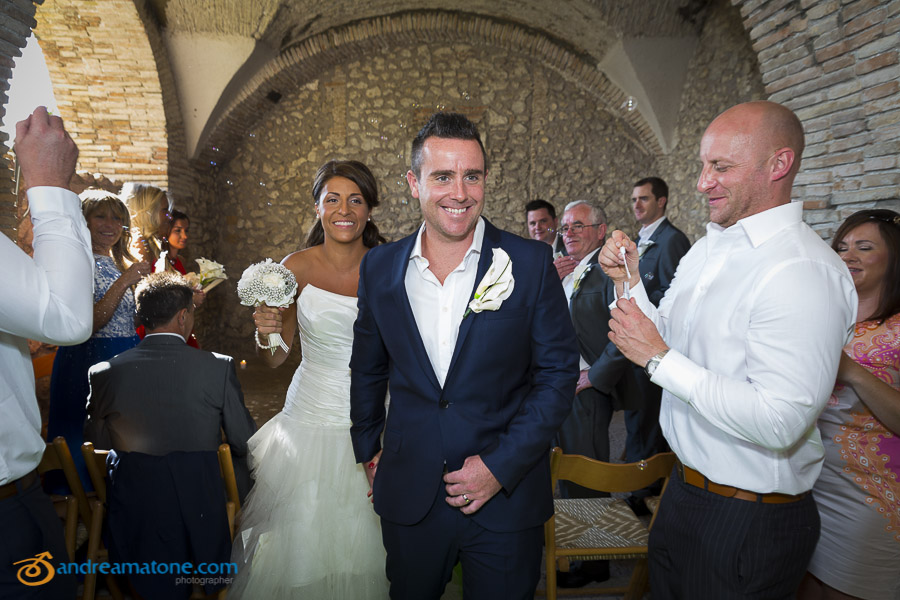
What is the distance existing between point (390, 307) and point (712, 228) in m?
1.24

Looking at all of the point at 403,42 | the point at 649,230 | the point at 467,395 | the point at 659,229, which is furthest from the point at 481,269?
the point at 403,42

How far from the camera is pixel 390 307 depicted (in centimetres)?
179

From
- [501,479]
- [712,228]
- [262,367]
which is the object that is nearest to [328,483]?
[501,479]

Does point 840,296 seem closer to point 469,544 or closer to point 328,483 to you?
point 469,544

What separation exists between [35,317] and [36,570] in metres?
0.74

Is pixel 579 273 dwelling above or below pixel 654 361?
above

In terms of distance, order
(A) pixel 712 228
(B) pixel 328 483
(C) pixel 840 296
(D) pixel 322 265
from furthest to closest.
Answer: (D) pixel 322 265 < (B) pixel 328 483 < (A) pixel 712 228 < (C) pixel 840 296

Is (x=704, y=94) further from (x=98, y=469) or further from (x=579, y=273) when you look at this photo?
(x=98, y=469)

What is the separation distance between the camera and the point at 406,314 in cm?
175

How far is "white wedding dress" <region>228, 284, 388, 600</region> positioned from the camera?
2236 millimetres

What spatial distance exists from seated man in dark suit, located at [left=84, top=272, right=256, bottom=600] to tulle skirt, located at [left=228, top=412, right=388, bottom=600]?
0.64 feet

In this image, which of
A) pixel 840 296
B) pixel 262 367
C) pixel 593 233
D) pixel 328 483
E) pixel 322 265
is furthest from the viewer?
pixel 262 367

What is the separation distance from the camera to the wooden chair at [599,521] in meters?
2.14

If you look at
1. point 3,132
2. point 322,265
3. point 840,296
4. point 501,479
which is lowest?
point 501,479
